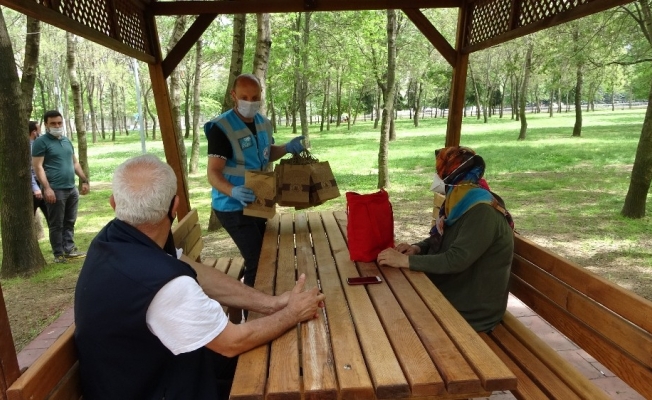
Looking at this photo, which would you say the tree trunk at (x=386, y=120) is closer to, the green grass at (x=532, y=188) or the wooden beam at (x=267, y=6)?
the green grass at (x=532, y=188)

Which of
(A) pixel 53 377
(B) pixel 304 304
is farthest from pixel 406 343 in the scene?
(A) pixel 53 377

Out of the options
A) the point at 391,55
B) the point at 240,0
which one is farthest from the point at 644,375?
the point at 391,55

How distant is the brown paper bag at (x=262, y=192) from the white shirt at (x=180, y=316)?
1.52 metres

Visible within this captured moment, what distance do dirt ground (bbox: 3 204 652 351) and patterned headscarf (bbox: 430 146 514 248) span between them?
295 centimetres

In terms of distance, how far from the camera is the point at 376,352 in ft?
5.52

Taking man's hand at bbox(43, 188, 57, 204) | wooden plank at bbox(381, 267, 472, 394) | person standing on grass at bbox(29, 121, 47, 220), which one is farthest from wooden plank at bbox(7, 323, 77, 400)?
person standing on grass at bbox(29, 121, 47, 220)

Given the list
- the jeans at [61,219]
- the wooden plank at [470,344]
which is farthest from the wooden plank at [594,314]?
the jeans at [61,219]

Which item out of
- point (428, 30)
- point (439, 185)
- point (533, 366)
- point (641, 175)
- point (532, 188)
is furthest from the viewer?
point (532, 188)

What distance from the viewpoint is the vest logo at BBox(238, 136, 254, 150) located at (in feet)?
11.2

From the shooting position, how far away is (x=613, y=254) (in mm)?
5586

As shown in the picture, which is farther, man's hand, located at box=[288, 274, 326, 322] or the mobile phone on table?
the mobile phone on table

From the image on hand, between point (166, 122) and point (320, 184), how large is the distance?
1922 millimetres

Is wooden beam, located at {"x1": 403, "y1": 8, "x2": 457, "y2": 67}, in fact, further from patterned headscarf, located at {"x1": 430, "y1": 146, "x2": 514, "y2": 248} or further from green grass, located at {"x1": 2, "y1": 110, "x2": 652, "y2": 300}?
green grass, located at {"x1": 2, "y1": 110, "x2": 652, "y2": 300}

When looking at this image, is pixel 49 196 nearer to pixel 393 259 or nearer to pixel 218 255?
pixel 218 255
